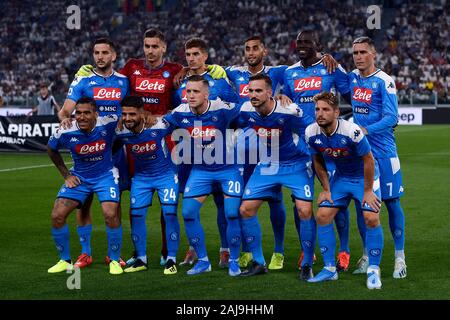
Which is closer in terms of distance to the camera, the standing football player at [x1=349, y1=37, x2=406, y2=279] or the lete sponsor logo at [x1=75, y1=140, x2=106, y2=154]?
the standing football player at [x1=349, y1=37, x2=406, y2=279]

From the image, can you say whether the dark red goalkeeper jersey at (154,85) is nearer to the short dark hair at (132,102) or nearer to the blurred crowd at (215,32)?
the short dark hair at (132,102)

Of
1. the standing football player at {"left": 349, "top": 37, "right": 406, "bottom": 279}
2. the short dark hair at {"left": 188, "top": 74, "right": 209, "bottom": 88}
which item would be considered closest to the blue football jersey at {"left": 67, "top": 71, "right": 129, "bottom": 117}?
the short dark hair at {"left": 188, "top": 74, "right": 209, "bottom": 88}

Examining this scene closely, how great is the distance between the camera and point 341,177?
360 inches

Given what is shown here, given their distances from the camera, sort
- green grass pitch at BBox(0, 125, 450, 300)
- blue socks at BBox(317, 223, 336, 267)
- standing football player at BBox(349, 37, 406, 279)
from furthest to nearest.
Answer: standing football player at BBox(349, 37, 406, 279)
blue socks at BBox(317, 223, 336, 267)
green grass pitch at BBox(0, 125, 450, 300)

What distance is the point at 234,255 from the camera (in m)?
9.53

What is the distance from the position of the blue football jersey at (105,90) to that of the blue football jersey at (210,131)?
2.57 feet

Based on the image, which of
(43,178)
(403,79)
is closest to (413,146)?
(43,178)

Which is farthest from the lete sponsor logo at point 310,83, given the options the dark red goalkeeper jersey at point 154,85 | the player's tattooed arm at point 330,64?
the dark red goalkeeper jersey at point 154,85

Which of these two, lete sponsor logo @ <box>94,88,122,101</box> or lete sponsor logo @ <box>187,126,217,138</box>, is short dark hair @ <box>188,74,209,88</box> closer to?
lete sponsor logo @ <box>187,126,217,138</box>

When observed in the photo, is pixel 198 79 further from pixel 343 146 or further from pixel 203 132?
pixel 343 146

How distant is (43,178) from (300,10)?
28347 millimetres

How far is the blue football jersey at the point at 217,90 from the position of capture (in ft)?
33.6

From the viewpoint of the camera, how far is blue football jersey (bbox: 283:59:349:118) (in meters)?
10.2
